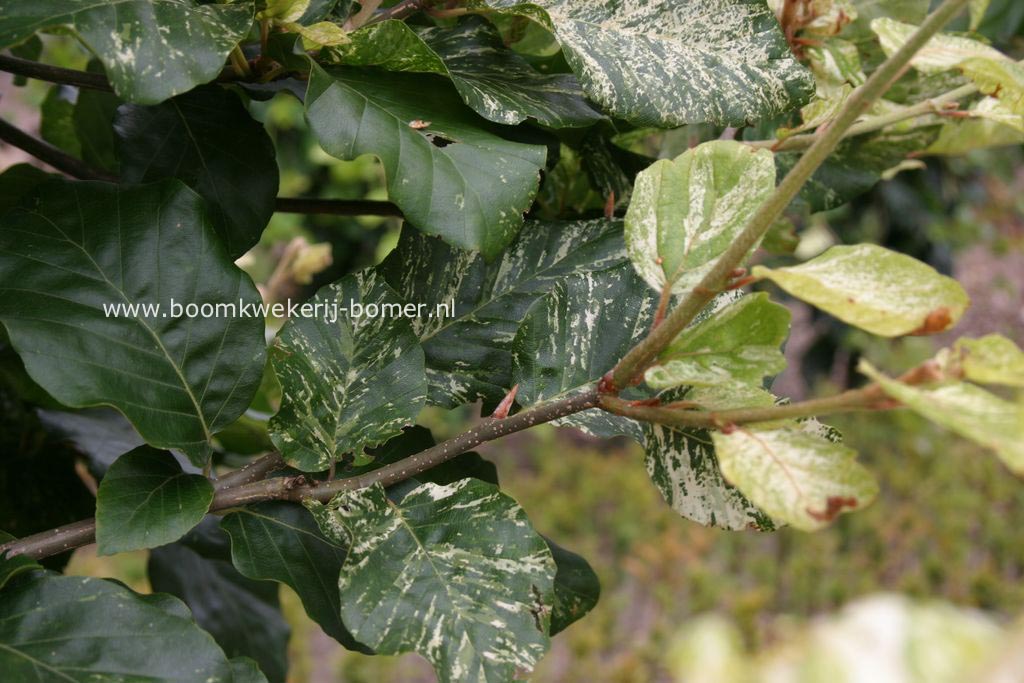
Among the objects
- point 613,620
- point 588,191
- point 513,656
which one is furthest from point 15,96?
point 513,656

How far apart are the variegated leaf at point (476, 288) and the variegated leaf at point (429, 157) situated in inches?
2.7

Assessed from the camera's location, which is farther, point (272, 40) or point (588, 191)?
point (588, 191)

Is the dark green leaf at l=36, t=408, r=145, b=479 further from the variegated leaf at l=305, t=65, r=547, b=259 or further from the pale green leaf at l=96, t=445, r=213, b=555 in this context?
the variegated leaf at l=305, t=65, r=547, b=259

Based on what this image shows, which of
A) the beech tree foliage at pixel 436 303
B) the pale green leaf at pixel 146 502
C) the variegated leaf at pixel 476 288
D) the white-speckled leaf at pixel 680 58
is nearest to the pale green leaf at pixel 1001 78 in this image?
the beech tree foliage at pixel 436 303

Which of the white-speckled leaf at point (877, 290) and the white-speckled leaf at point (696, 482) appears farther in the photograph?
the white-speckled leaf at point (696, 482)

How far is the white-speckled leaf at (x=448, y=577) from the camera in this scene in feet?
1.48

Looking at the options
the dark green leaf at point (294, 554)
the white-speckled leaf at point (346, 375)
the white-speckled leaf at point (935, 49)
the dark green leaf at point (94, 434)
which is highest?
the white-speckled leaf at point (935, 49)

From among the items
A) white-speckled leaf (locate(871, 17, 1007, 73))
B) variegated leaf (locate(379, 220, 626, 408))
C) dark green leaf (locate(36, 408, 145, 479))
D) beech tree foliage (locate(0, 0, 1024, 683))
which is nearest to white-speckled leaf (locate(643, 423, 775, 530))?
beech tree foliage (locate(0, 0, 1024, 683))

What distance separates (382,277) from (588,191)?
227mm

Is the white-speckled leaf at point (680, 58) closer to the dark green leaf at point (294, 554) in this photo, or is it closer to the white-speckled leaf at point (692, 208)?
the white-speckled leaf at point (692, 208)

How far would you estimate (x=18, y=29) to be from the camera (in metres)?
0.41

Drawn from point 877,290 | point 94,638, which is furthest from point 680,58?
point 94,638

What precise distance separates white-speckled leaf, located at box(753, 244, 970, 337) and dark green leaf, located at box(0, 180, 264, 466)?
309 mm

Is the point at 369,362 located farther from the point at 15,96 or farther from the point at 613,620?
the point at 15,96
